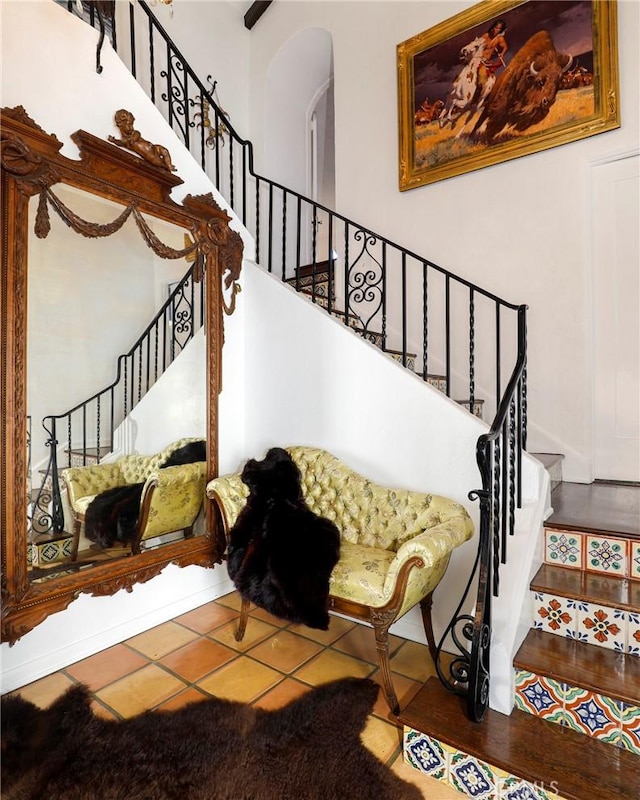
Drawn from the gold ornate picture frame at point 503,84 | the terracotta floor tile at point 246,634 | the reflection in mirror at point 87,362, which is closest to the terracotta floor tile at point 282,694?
the terracotta floor tile at point 246,634

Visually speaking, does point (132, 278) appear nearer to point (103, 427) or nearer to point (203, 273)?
point (203, 273)

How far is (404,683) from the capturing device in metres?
2.13

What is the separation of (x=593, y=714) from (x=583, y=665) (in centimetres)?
16

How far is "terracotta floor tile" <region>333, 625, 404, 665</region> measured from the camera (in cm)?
238

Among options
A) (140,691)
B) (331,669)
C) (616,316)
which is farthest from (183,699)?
(616,316)

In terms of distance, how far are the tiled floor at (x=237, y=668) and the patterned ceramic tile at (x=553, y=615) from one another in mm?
632

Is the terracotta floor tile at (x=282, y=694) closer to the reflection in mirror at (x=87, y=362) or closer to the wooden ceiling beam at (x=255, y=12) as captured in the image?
the reflection in mirror at (x=87, y=362)

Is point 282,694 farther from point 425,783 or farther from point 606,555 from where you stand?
point 606,555

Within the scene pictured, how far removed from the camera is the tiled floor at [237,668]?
197cm

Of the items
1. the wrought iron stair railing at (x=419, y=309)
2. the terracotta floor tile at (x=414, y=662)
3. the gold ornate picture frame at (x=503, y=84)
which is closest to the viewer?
the wrought iron stair railing at (x=419, y=309)

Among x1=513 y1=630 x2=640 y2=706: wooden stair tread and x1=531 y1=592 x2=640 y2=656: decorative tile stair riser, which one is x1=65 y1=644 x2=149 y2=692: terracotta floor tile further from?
x1=531 y1=592 x2=640 y2=656: decorative tile stair riser

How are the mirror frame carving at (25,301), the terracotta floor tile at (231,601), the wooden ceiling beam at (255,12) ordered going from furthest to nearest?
the wooden ceiling beam at (255,12), the terracotta floor tile at (231,601), the mirror frame carving at (25,301)

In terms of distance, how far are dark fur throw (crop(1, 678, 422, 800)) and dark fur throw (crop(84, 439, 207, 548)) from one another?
72cm

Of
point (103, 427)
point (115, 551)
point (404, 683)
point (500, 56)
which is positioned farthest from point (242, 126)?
point (404, 683)
